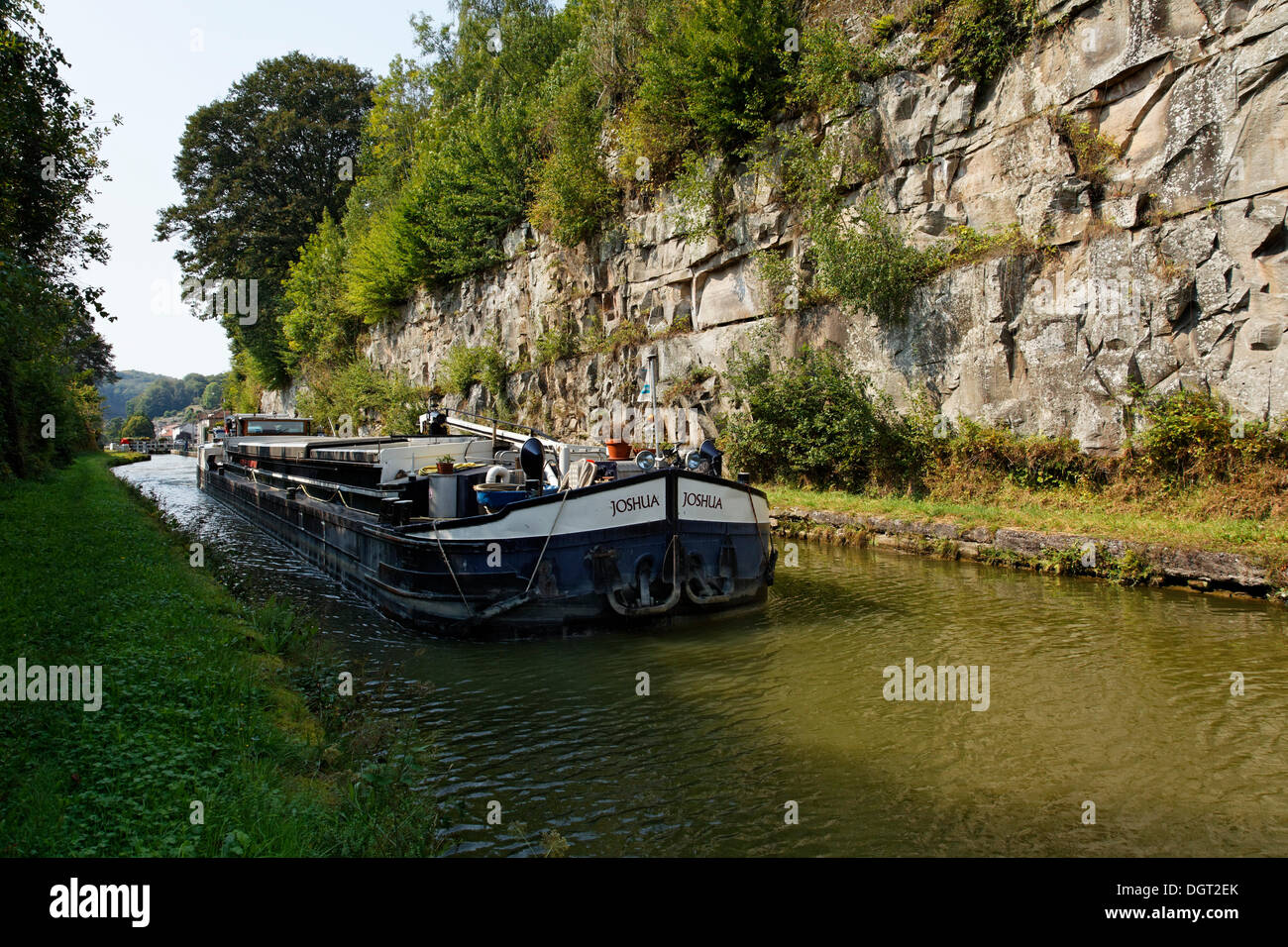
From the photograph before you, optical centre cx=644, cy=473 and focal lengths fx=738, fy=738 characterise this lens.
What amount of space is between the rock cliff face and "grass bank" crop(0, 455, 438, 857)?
13.3 meters

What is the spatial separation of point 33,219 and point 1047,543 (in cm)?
2009

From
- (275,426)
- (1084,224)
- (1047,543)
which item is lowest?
(1047,543)

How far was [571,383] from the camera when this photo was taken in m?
27.5

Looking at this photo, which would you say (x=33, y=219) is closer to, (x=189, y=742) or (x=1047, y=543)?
(x=189, y=742)

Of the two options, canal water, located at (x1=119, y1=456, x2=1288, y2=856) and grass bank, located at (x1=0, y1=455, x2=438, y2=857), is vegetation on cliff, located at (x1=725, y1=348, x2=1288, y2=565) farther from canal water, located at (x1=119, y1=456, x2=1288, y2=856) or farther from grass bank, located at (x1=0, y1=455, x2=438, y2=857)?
grass bank, located at (x1=0, y1=455, x2=438, y2=857)

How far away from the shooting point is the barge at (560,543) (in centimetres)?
867

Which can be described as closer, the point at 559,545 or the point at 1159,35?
A: the point at 559,545

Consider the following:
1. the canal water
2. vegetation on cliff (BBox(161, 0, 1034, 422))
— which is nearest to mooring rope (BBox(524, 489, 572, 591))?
the canal water

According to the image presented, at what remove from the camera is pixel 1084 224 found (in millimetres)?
14023

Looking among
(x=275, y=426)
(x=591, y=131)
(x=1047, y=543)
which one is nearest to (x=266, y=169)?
(x=275, y=426)
